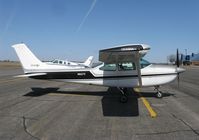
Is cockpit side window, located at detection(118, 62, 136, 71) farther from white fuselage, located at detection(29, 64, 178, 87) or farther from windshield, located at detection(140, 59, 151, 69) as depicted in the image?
windshield, located at detection(140, 59, 151, 69)

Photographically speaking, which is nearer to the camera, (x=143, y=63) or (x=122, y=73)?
(x=122, y=73)

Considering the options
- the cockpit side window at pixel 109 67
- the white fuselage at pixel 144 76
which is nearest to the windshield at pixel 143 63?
the white fuselage at pixel 144 76

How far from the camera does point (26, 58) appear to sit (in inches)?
514

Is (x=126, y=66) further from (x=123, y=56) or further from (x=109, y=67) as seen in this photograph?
(x=123, y=56)

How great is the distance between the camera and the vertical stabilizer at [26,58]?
42.3 ft

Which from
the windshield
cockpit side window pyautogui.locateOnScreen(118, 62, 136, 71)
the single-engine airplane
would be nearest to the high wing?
the single-engine airplane

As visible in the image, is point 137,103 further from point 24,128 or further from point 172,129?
point 24,128

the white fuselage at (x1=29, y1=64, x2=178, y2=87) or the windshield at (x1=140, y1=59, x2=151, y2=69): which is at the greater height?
the windshield at (x1=140, y1=59, x2=151, y2=69)

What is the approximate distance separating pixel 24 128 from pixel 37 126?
1.12 ft

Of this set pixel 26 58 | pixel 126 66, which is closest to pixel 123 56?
pixel 126 66

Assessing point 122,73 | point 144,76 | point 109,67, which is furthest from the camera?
point 109,67

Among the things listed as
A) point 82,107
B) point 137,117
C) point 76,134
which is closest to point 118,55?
point 82,107

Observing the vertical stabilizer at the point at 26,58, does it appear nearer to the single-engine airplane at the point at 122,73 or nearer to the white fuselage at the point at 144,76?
the single-engine airplane at the point at 122,73

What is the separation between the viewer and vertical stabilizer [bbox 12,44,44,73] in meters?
12.9
